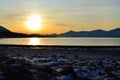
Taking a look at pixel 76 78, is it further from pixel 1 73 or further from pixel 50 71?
pixel 1 73

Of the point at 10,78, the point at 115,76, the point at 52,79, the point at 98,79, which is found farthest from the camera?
the point at 115,76

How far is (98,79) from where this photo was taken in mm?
22375

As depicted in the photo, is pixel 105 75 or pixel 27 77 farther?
pixel 105 75

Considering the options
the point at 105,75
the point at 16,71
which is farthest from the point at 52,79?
the point at 105,75

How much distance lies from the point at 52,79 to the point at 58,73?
2.18 meters

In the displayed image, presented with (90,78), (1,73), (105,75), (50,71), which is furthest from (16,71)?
(105,75)

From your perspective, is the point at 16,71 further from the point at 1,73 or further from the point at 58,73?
the point at 58,73

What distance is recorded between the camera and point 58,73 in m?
22.8

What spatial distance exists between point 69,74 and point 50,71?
1570 mm

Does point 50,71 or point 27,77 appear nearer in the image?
point 27,77

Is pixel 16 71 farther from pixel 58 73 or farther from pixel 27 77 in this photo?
pixel 58 73

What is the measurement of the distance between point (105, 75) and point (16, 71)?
7.28m

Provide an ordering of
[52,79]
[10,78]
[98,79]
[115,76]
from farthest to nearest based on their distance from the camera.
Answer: [115,76], [98,79], [52,79], [10,78]

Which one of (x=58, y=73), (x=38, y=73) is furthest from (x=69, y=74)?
(x=38, y=73)
